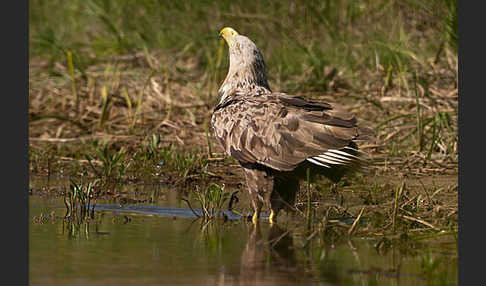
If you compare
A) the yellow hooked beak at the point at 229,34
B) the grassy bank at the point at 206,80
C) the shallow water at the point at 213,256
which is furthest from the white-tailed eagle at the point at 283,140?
the yellow hooked beak at the point at 229,34

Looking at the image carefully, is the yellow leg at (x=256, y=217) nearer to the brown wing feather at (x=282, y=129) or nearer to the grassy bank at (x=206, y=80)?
the brown wing feather at (x=282, y=129)

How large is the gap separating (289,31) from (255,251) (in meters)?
7.69

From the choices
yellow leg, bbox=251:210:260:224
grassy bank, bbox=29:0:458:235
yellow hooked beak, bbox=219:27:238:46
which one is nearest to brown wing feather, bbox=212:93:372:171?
yellow leg, bbox=251:210:260:224

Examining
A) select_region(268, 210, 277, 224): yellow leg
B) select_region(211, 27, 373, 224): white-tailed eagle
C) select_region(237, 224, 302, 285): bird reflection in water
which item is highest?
select_region(211, 27, 373, 224): white-tailed eagle

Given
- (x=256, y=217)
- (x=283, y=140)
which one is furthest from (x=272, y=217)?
(x=283, y=140)

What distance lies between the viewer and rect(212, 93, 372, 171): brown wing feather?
5.62m

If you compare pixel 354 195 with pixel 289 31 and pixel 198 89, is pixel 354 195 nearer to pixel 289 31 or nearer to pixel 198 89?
pixel 198 89

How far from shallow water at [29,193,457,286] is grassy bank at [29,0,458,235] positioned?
1.29 meters

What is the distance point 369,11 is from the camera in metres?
11.9

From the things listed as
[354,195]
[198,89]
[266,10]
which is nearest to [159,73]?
[198,89]

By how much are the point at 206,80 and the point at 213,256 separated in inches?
264

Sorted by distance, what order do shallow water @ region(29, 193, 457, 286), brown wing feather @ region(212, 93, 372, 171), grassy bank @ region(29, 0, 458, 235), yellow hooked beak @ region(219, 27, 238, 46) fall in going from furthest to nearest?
grassy bank @ region(29, 0, 458, 235) < yellow hooked beak @ region(219, 27, 238, 46) < brown wing feather @ region(212, 93, 372, 171) < shallow water @ region(29, 193, 457, 286)

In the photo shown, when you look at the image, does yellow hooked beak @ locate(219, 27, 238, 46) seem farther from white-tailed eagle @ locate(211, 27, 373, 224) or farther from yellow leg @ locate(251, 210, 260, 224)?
yellow leg @ locate(251, 210, 260, 224)

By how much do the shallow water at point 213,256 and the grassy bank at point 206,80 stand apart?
1.29 m
